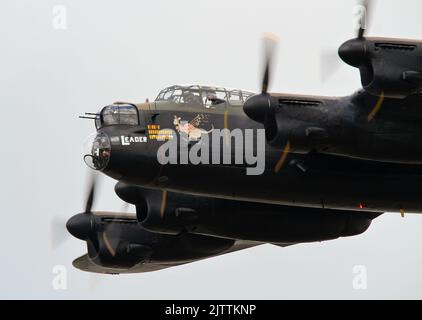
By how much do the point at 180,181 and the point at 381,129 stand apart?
560 centimetres

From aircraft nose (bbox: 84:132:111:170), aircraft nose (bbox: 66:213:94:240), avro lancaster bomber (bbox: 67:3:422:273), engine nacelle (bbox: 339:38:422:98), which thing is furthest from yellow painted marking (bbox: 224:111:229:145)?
aircraft nose (bbox: 66:213:94:240)

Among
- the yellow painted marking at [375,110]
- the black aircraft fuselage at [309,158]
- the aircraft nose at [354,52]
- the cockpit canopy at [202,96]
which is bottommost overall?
the black aircraft fuselage at [309,158]

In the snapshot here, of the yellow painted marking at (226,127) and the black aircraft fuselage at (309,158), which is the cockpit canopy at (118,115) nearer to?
the black aircraft fuselage at (309,158)

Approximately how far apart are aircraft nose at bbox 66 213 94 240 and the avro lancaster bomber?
7.77 ft

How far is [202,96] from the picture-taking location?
2934 cm

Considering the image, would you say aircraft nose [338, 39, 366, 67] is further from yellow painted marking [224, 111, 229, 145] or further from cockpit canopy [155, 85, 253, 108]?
cockpit canopy [155, 85, 253, 108]

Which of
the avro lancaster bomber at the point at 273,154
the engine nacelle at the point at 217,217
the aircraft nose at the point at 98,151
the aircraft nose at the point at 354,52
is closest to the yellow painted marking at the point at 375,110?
the avro lancaster bomber at the point at 273,154

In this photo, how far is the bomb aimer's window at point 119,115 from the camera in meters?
28.6

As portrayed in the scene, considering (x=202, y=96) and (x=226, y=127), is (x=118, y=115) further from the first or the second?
(x=226, y=127)

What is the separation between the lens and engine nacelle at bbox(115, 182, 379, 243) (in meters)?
30.8

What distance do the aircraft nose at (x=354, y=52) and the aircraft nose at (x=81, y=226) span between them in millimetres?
11368

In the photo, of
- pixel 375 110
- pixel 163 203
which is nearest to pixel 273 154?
pixel 375 110

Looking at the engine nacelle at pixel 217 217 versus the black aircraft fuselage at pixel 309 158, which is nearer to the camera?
the black aircraft fuselage at pixel 309 158

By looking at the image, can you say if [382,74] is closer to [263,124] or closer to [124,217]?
[263,124]
